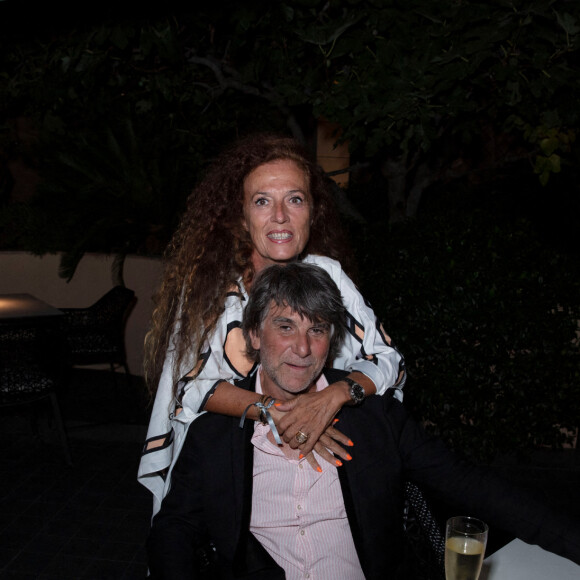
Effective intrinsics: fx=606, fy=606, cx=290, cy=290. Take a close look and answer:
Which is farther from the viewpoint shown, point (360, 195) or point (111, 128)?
point (360, 195)

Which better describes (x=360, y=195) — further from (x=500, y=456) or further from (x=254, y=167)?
(x=254, y=167)

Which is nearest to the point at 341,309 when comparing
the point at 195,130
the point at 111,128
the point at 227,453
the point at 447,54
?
the point at 227,453

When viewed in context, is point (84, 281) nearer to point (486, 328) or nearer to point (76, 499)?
point (76, 499)

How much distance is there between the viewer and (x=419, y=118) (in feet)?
12.8

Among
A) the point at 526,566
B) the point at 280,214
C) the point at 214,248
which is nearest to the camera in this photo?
the point at 526,566

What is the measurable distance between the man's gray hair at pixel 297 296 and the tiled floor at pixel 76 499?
2249mm

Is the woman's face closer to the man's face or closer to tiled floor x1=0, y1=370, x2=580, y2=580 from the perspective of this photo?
the man's face

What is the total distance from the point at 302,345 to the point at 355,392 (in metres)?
0.25

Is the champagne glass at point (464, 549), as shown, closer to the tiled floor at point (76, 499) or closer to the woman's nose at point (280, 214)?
the woman's nose at point (280, 214)

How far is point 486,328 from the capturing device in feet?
14.6

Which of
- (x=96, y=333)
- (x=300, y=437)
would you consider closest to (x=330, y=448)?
(x=300, y=437)

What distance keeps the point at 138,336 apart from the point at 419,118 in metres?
5.10

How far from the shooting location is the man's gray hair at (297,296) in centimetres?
207

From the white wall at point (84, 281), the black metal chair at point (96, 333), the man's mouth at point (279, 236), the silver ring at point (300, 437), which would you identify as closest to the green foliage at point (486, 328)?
the man's mouth at point (279, 236)
